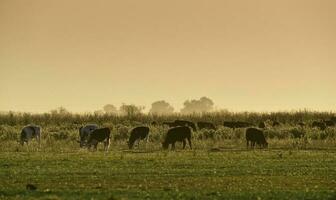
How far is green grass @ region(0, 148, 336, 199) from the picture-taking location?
2619 centimetres

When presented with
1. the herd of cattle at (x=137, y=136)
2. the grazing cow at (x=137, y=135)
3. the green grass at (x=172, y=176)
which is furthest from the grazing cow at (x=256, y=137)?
the green grass at (x=172, y=176)

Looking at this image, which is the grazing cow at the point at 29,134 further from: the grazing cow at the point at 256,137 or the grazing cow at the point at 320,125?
the grazing cow at the point at 320,125

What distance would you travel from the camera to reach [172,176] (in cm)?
3309

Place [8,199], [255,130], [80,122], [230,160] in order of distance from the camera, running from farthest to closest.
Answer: [80,122] < [255,130] < [230,160] < [8,199]

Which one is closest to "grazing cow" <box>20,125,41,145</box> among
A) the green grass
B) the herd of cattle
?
the herd of cattle

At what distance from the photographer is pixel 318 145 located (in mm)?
61281

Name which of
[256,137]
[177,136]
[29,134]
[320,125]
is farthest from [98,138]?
[320,125]

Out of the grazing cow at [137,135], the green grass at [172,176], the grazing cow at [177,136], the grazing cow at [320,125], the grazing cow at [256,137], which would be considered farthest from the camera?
the grazing cow at [320,125]

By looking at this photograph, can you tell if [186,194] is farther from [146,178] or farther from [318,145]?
[318,145]

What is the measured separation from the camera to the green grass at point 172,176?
26.2 meters

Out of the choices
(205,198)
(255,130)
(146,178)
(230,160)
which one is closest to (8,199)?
(205,198)

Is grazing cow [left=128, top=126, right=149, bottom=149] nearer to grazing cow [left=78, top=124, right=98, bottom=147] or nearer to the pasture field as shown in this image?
the pasture field

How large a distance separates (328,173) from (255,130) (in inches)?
1006

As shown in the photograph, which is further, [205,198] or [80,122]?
[80,122]
